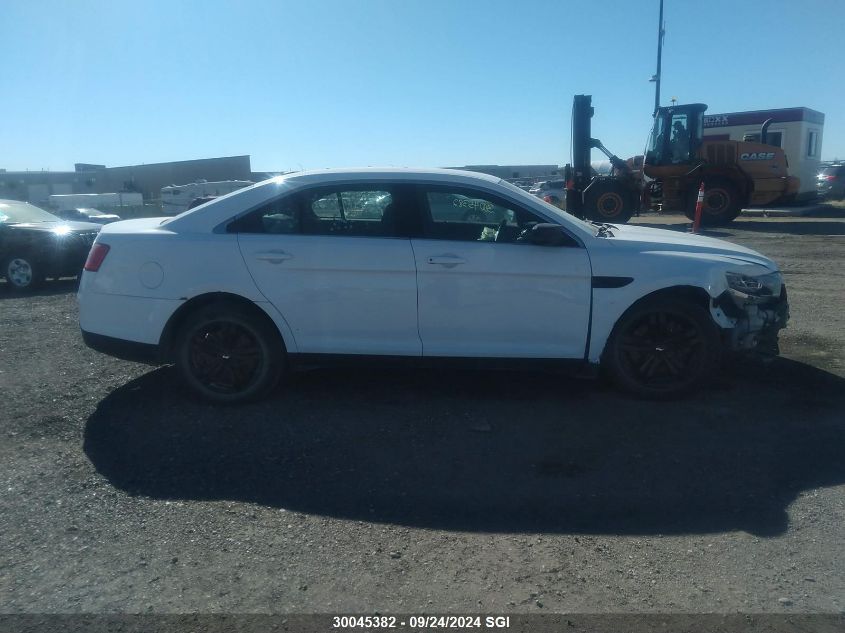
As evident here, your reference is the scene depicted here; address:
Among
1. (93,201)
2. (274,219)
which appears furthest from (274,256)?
(93,201)

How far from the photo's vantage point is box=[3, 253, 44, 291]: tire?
11.3 metres

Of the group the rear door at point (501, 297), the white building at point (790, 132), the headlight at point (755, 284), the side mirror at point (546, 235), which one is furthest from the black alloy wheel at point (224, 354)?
the white building at point (790, 132)

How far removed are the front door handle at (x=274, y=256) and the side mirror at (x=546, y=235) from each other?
5.62 ft

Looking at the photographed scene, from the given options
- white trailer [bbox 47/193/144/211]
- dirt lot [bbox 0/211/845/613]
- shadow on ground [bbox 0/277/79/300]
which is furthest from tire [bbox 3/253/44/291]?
white trailer [bbox 47/193/144/211]

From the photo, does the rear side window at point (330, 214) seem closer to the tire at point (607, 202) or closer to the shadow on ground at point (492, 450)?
the shadow on ground at point (492, 450)

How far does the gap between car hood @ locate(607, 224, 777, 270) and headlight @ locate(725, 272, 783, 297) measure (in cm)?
12

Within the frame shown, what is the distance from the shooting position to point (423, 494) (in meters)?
4.07

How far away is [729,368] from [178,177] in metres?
58.6

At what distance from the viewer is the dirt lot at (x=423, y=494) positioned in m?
3.21

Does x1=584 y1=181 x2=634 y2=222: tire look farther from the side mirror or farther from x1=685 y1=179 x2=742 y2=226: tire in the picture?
the side mirror

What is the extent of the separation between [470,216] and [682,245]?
160 centimetres

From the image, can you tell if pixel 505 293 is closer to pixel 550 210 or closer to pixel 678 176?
pixel 550 210

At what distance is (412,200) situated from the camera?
5.40 meters

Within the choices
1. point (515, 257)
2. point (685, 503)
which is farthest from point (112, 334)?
point (685, 503)
